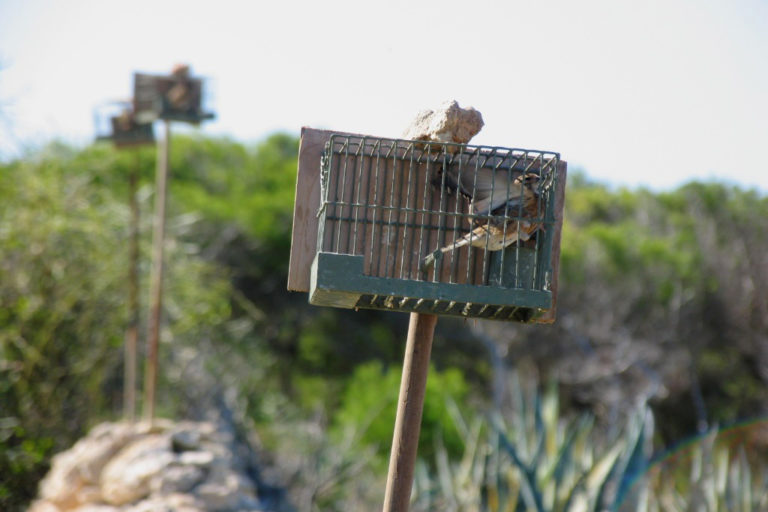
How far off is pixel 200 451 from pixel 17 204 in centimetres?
303

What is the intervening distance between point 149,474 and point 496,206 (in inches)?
150

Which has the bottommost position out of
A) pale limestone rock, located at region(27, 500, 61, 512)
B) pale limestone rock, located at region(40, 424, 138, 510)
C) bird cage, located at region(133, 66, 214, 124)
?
pale limestone rock, located at region(27, 500, 61, 512)

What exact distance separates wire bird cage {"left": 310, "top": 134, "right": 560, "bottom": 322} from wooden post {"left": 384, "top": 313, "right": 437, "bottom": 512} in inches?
4.1

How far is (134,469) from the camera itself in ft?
17.8

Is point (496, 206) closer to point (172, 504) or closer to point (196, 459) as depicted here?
point (172, 504)

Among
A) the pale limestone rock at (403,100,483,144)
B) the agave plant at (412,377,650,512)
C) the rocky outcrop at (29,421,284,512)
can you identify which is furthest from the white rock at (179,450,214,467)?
the pale limestone rock at (403,100,483,144)

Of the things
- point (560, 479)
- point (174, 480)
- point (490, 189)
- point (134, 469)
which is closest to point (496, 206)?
point (490, 189)

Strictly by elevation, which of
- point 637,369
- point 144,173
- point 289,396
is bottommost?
point 289,396

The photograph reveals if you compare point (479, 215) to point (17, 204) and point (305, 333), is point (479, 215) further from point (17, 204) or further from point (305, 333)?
point (305, 333)

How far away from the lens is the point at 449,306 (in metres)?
2.24

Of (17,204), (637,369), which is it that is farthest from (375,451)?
(637,369)

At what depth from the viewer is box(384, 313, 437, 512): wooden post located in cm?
229

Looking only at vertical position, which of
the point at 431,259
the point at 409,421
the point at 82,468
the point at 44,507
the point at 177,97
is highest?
the point at 177,97

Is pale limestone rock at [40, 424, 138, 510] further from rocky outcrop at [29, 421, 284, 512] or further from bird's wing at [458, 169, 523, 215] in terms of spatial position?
bird's wing at [458, 169, 523, 215]
